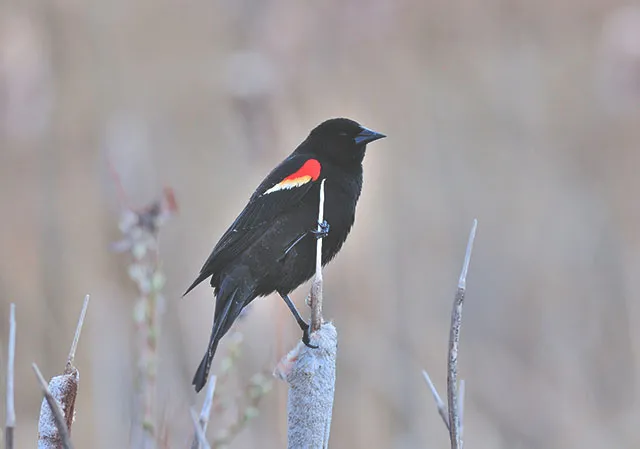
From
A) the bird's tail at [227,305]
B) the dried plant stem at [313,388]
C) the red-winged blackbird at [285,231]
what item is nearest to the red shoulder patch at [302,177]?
the red-winged blackbird at [285,231]

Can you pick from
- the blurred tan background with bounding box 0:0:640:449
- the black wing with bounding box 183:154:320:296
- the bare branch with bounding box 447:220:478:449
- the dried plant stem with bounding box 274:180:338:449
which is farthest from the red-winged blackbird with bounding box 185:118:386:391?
the bare branch with bounding box 447:220:478:449

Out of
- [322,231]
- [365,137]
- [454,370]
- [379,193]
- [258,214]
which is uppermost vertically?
[379,193]

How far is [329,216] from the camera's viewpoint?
2119mm

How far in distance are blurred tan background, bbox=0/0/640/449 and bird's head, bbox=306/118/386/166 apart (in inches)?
13.8

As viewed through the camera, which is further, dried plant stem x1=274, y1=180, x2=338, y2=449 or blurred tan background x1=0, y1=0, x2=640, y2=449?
blurred tan background x1=0, y1=0, x2=640, y2=449

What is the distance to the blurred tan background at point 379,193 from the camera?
2.90 m

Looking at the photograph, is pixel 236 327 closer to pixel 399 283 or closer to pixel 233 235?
pixel 233 235

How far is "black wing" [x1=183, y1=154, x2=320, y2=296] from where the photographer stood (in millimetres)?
2018

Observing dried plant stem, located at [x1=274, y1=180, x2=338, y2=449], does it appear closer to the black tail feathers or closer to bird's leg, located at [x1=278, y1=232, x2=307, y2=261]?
the black tail feathers

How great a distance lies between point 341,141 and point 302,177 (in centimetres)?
22

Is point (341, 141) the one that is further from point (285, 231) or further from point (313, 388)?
point (313, 388)

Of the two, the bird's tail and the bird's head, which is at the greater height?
the bird's head

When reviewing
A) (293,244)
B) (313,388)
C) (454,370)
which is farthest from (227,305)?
(454,370)

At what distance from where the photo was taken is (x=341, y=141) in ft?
7.74
